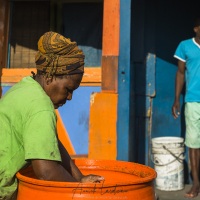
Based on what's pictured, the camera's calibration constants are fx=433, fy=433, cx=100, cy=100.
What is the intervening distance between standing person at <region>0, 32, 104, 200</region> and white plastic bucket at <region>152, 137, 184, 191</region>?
111 inches

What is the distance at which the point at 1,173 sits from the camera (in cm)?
206

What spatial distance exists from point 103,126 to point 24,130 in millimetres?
2475

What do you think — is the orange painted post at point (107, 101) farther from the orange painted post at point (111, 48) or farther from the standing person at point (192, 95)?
the standing person at point (192, 95)

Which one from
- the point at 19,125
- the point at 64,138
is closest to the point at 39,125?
the point at 19,125

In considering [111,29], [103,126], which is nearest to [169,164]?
[103,126]

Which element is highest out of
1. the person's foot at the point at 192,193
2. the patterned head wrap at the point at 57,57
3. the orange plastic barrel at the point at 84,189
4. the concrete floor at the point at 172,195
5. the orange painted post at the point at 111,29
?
the orange painted post at the point at 111,29

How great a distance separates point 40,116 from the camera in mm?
1922

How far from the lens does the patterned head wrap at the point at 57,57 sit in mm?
2107

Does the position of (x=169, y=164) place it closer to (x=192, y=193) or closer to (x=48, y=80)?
(x=192, y=193)

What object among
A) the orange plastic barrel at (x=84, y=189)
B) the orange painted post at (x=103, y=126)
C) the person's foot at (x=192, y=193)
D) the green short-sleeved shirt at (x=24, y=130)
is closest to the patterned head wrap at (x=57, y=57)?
the green short-sleeved shirt at (x=24, y=130)

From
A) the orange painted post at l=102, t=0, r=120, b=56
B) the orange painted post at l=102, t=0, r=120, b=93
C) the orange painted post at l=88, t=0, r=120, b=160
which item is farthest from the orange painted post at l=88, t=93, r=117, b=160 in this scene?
the orange painted post at l=102, t=0, r=120, b=56

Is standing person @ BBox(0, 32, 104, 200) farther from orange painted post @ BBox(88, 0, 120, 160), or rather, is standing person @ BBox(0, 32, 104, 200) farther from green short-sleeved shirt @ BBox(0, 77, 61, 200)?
orange painted post @ BBox(88, 0, 120, 160)

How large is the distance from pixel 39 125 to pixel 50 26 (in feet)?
13.5

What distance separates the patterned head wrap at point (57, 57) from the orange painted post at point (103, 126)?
2271 mm
